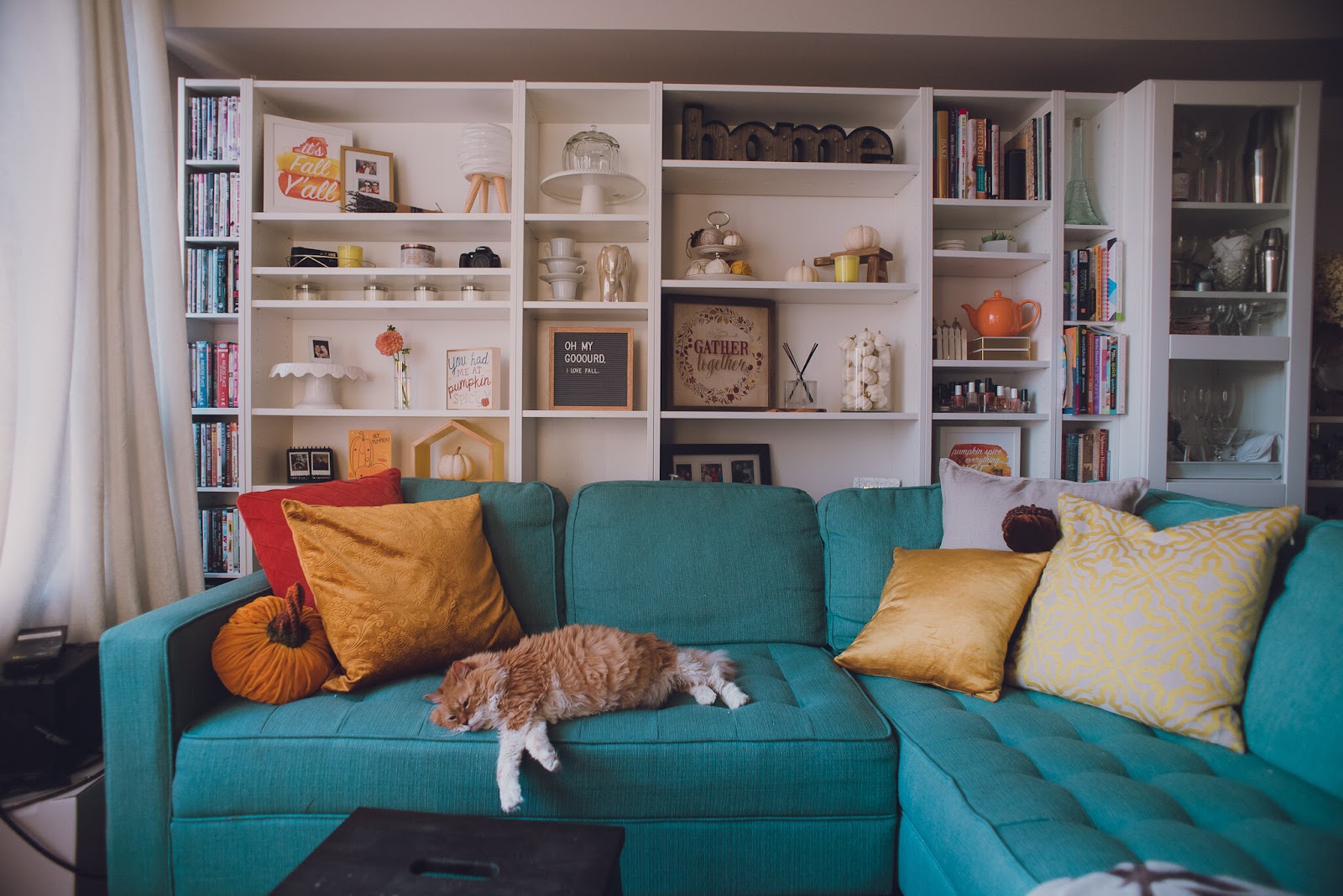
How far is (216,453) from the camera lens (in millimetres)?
2383

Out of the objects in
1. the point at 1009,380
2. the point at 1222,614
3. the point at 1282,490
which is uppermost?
the point at 1009,380

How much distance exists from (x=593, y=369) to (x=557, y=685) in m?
1.29

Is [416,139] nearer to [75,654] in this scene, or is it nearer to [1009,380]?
[75,654]

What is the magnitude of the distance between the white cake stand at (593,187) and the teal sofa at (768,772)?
1.59m

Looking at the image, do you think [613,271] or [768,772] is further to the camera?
[613,271]

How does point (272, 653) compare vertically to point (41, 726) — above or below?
above

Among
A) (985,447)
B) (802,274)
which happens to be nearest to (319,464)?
(802,274)

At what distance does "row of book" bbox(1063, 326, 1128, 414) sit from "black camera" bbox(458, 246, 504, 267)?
1977mm

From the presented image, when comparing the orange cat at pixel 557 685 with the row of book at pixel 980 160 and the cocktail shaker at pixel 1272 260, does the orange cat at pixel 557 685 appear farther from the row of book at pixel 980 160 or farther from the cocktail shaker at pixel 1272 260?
the cocktail shaker at pixel 1272 260

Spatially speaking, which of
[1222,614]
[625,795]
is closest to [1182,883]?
[1222,614]

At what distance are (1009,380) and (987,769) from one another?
1.74 metres

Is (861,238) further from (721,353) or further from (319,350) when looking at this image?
(319,350)

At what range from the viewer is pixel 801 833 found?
136cm

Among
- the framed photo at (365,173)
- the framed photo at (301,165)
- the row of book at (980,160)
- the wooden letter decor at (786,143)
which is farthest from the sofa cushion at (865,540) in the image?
the framed photo at (301,165)
